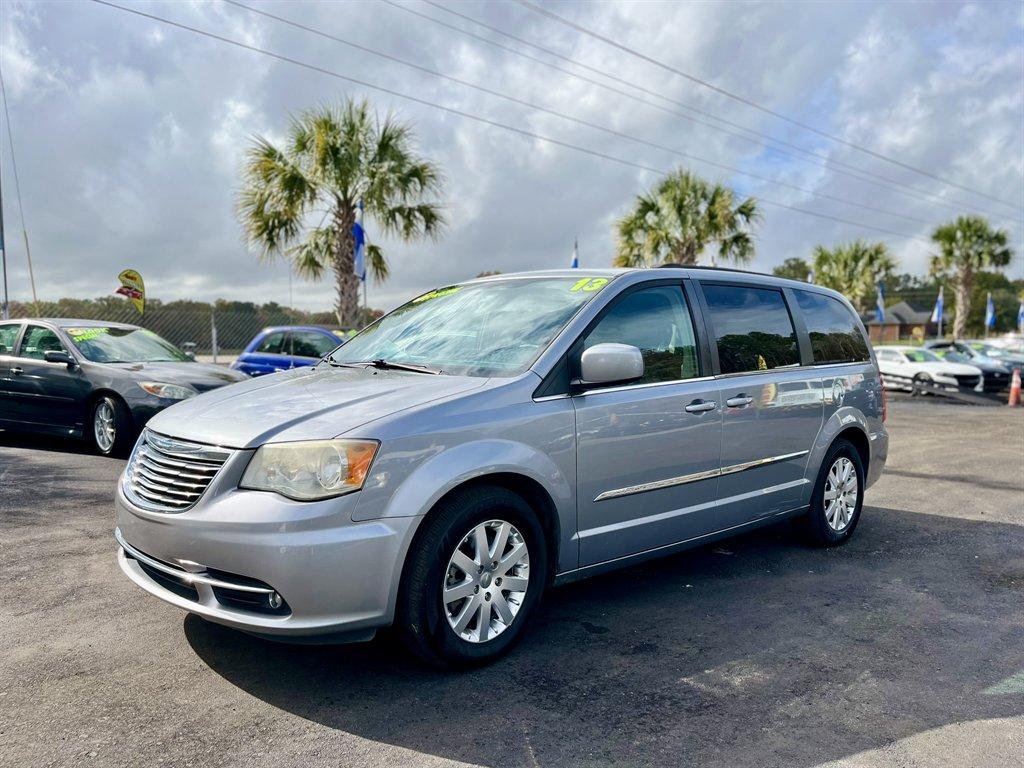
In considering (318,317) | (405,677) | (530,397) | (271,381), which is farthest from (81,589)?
(318,317)

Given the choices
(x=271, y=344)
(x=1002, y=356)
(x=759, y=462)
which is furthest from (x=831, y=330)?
(x=1002, y=356)

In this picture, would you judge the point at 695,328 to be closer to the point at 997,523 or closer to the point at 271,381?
the point at 271,381

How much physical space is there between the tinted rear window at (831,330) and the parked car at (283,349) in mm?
9227

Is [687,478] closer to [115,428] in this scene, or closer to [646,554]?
[646,554]

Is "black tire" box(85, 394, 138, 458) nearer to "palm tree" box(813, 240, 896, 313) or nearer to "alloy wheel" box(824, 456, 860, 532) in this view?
"alloy wheel" box(824, 456, 860, 532)

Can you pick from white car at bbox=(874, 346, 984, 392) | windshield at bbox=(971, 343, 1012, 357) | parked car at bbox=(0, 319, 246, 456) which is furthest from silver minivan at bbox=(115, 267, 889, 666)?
windshield at bbox=(971, 343, 1012, 357)

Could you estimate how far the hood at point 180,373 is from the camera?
27.4ft

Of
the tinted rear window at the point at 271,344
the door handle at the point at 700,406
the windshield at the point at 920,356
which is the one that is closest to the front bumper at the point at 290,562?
the door handle at the point at 700,406

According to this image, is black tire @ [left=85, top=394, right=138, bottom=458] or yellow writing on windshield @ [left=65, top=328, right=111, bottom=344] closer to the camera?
black tire @ [left=85, top=394, right=138, bottom=458]

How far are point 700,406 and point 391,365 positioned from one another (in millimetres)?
1640

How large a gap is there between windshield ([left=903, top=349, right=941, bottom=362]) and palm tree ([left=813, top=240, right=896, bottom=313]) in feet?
46.6

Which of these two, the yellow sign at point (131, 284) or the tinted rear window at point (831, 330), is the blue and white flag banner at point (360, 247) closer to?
the yellow sign at point (131, 284)

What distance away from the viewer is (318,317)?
2391 centimetres

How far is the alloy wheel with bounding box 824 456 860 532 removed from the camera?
549 cm
